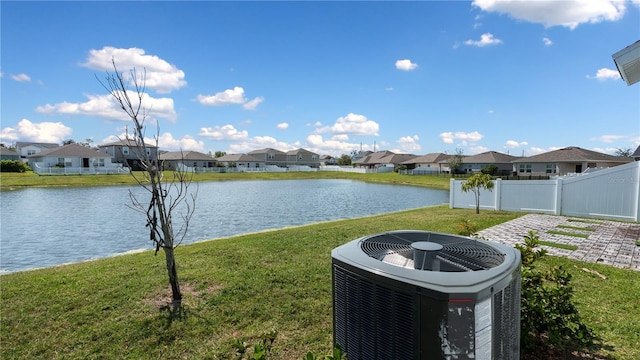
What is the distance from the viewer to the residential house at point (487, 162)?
4691 cm

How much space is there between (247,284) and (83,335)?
6.07 feet

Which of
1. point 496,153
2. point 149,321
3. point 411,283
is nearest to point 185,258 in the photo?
point 149,321

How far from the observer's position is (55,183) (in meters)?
29.7

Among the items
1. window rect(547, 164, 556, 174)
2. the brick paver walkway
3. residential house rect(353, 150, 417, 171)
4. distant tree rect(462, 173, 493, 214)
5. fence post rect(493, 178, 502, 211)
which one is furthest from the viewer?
residential house rect(353, 150, 417, 171)

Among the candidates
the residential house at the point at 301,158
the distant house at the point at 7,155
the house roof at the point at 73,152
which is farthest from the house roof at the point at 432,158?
the distant house at the point at 7,155

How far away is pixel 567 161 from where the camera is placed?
35.7 metres

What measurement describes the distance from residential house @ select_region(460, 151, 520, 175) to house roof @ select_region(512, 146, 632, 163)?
639 centimetres

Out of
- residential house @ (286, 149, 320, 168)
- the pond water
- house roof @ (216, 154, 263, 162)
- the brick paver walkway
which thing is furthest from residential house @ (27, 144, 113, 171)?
the brick paver walkway

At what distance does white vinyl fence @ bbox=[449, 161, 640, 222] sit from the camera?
9375 mm

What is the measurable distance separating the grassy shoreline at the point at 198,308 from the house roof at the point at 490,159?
153ft

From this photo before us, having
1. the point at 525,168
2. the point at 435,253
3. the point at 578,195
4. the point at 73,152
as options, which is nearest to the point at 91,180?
the point at 73,152

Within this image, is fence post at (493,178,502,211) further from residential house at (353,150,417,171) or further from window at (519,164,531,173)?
residential house at (353,150,417,171)

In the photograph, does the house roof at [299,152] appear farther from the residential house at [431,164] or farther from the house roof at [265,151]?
the residential house at [431,164]

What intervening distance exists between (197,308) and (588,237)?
838 cm
